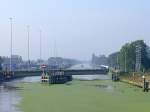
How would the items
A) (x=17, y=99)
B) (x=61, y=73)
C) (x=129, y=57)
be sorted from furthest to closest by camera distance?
(x=129, y=57) < (x=61, y=73) < (x=17, y=99)

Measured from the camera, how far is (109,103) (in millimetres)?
55031

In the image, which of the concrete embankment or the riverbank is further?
the riverbank

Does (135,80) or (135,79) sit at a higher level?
(135,79)

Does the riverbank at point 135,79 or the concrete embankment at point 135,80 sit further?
the riverbank at point 135,79

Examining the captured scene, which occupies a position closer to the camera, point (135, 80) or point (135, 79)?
point (135, 80)

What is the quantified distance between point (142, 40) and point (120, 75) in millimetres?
30883

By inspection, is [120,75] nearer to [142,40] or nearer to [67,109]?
[142,40]

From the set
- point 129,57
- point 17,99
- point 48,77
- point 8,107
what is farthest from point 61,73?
point 8,107

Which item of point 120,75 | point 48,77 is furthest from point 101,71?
point 48,77

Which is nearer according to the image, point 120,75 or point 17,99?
point 17,99

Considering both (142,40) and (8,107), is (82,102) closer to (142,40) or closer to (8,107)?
(8,107)

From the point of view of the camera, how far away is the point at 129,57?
146375mm

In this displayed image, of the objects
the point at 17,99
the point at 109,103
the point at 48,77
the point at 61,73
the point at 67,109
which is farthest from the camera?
the point at 61,73

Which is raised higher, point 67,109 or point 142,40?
point 142,40
